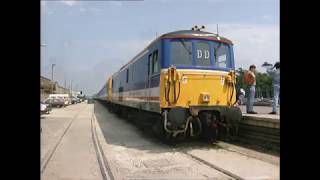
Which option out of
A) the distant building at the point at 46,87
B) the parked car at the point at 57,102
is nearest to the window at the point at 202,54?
the distant building at the point at 46,87

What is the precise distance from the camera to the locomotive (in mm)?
10891

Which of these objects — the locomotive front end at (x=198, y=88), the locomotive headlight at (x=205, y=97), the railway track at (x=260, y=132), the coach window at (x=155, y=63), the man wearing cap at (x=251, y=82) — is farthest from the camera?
the man wearing cap at (x=251, y=82)

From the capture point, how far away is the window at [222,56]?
11641mm

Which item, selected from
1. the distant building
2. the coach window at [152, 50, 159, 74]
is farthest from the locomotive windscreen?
the distant building

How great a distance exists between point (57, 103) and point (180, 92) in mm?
37526

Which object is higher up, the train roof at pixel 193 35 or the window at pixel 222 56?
the train roof at pixel 193 35

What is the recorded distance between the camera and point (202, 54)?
11492 mm

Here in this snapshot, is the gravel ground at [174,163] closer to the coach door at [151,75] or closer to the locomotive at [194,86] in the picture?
the locomotive at [194,86]

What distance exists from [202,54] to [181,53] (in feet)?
1.96

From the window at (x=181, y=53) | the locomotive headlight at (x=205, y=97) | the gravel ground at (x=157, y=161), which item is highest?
the window at (x=181, y=53)

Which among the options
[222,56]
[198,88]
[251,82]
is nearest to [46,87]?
[251,82]

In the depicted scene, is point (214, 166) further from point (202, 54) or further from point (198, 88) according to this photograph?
point (202, 54)

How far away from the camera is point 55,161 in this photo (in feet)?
30.3

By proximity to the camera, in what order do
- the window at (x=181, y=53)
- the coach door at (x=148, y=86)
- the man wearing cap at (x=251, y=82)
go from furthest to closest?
the man wearing cap at (x=251, y=82)
the coach door at (x=148, y=86)
the window at (x=181, y=53)
